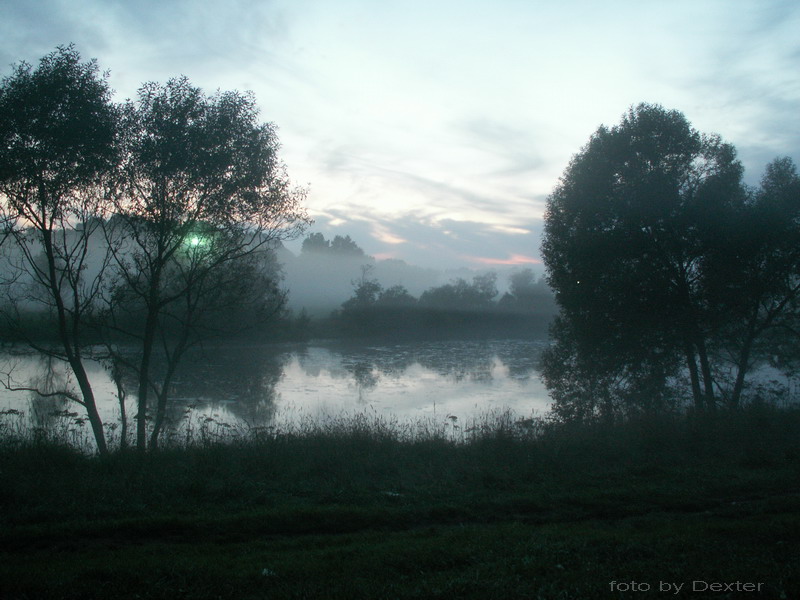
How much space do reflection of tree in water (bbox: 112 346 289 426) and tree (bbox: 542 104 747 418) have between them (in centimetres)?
1140

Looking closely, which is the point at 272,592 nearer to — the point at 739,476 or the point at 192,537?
the point at 192,537

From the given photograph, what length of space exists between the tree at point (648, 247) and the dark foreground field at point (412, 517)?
21.9 ft

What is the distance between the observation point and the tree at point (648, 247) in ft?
58.9

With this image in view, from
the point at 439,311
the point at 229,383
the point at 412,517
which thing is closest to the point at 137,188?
the point at 412,517

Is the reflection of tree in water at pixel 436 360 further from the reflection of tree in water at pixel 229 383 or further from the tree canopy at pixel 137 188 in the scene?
the tree canopy at pixel 137 188

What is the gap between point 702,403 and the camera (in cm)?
1748

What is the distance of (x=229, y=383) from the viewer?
82.6 ft

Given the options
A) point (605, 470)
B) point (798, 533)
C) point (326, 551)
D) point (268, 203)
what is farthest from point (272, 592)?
point (268, 203)

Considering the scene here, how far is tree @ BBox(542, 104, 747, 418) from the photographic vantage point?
58.9 feet

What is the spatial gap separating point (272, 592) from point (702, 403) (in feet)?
55.3

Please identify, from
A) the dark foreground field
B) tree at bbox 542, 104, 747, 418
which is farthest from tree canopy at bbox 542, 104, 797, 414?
the dark foreground field

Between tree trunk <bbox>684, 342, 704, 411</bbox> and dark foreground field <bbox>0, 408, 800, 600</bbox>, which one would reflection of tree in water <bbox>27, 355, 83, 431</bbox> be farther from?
tree trunk <bbox>684, 342, 704, 411</bbox>

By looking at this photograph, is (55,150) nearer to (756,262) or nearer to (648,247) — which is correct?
(648,247)

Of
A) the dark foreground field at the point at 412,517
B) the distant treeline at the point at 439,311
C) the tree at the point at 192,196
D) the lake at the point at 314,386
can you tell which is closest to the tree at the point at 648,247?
the lake at the point at 314,386
